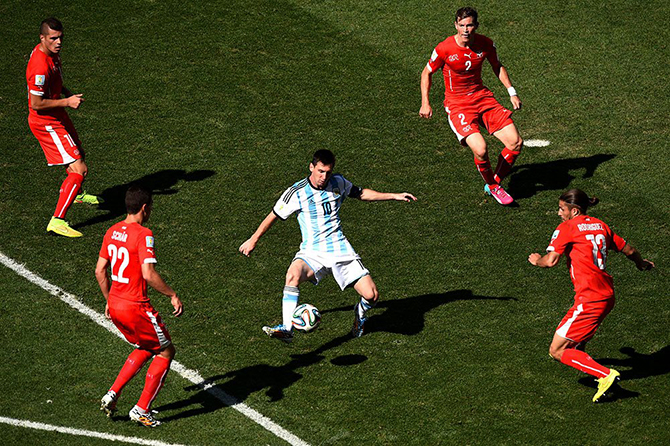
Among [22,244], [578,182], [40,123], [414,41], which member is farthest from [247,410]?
[414,41]

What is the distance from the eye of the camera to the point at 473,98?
45.3 feet

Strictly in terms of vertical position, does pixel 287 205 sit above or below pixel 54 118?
below

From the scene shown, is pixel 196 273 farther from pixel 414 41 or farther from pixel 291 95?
pixel 414 41

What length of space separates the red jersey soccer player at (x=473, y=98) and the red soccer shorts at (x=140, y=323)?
5980 mm

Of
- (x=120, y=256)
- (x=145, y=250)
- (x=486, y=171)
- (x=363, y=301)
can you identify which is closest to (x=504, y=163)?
(x=486, y=171)

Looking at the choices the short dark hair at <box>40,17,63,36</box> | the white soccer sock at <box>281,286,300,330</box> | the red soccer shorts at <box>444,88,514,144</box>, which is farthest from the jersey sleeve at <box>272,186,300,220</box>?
the short dark hair at <box>40,17,63,36</box>

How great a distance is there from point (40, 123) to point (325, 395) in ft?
20.1

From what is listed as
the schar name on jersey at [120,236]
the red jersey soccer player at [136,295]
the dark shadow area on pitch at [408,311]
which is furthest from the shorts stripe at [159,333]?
the dark shadow area on pitch at [408,311]

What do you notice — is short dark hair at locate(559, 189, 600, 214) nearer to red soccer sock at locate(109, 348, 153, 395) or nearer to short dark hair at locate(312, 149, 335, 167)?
short dark hair at locate(312, 149, 335, 167)

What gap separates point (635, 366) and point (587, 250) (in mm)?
1721

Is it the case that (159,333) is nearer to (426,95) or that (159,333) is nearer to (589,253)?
(589,253)

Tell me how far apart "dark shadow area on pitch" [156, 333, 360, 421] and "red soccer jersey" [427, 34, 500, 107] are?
5348 mm

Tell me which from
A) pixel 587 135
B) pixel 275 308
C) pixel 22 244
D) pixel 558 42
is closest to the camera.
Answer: pixel 275 308

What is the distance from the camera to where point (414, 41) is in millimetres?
18047
